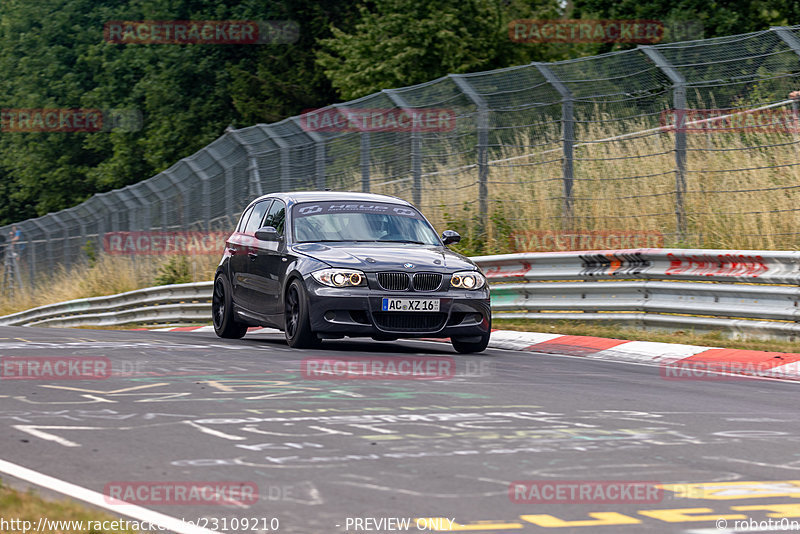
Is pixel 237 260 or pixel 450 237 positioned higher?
pixel 450 237

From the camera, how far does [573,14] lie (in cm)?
3659

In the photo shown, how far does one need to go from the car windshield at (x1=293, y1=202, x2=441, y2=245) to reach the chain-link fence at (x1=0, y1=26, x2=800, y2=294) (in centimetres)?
343

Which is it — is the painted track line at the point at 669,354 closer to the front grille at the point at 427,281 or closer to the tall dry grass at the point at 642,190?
the front grille at the point at 427,281

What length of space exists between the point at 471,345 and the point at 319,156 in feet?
32.3

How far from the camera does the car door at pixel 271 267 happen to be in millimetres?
12805

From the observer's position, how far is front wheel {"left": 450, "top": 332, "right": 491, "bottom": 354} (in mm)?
12375

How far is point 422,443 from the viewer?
259 inches

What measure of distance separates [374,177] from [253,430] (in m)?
13.7

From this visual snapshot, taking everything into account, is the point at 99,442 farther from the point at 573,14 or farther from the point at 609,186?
the point at 573,14

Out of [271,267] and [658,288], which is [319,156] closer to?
[271,267]
